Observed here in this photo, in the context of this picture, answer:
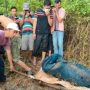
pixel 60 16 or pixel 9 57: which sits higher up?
pixel 60 16

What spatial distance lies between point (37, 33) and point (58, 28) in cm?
61

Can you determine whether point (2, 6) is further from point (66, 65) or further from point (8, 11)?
point (66, 65)

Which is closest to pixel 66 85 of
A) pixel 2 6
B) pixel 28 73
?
pixel 28 73

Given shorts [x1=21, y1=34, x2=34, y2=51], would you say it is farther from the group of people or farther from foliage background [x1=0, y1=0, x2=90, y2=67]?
foliage background [x1=0, y1=0, x2=90, y2=67]

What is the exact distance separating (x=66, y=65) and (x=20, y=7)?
3.74m

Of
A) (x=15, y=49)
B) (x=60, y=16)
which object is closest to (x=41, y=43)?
(x=15, y=49)

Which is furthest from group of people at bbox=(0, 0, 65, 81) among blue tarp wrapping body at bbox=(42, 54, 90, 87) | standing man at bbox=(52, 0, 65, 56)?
blue tarp wrapping body at bbox=(42, 54, 90, 87)

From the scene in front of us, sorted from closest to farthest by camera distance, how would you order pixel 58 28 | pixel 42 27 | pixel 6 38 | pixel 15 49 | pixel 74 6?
pixel 6 38, pixel 15 49, pixel 58 28, pixel 42 27, pixel 74 6

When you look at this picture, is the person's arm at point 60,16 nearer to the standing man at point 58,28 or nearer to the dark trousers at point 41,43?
the standing man at point 58,28

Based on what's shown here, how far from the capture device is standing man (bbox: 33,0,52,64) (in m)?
8.87

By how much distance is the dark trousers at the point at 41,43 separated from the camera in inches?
358

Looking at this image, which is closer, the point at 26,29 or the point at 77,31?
the point at 26,29

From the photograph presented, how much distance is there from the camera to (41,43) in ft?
30.1

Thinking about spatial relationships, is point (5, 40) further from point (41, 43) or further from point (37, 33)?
point (41, 43)
